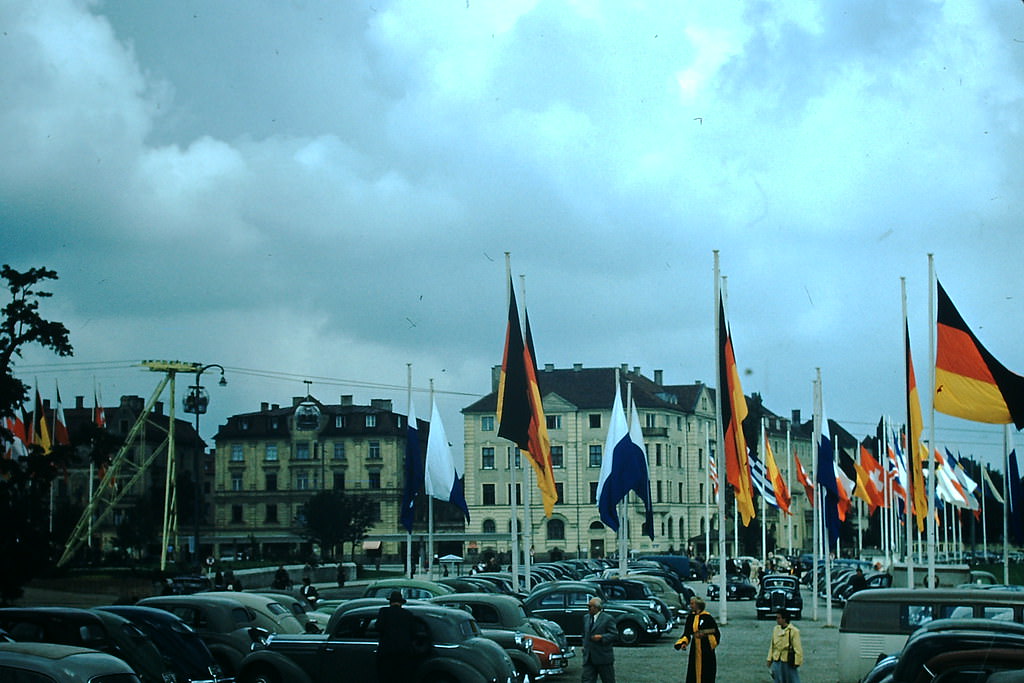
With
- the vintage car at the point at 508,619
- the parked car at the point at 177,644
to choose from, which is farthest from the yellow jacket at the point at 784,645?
the parked car at the point at 177,644

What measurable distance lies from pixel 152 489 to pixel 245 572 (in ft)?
145

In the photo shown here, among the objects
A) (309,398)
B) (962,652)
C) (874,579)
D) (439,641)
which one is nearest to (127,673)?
(439,641)

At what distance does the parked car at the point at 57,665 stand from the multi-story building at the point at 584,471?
3832 inches

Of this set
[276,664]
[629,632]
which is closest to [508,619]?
[276,664]

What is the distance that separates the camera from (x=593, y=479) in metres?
117

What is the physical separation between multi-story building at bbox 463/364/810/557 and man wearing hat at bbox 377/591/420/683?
9235cm

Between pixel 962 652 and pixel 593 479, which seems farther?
pixel 593 479

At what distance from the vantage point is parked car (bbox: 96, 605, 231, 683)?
61.4 feet

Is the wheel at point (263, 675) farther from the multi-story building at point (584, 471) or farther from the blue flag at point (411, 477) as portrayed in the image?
the multi-story building at point (584, 471)

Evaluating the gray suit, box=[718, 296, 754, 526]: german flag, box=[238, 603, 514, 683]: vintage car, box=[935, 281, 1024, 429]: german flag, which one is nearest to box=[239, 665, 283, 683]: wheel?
box=[238, 603, 514, 683]: vintage car

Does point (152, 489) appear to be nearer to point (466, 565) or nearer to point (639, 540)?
point (466, 565)

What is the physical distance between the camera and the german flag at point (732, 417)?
36.6m

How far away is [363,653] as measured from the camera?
64.1ft

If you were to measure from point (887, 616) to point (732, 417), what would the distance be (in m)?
14.5
